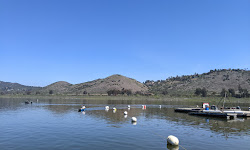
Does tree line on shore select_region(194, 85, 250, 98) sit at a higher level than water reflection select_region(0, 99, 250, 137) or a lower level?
higher

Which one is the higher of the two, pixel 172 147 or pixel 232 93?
pixel 232 93

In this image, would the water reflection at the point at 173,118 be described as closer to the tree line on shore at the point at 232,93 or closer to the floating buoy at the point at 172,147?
the floating buoy at the point at 172,147

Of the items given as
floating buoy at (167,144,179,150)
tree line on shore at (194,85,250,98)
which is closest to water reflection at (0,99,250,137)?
floating buoy at (167,144,179,150)

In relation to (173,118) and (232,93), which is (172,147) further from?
(232,93)

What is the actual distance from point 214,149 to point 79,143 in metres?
13.6

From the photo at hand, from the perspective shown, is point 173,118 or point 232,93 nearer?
point 173,118

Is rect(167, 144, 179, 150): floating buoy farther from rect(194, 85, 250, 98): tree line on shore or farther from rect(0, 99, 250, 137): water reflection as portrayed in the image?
rect(194, 85, 250, 98): tree line on shore

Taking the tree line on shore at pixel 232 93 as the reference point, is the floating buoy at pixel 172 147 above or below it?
below

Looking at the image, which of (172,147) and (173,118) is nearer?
(172,147)

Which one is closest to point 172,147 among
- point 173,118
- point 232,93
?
point 173,118

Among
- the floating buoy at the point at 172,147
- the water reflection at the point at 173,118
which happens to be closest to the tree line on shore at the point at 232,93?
the water reflection at the point at 173,118

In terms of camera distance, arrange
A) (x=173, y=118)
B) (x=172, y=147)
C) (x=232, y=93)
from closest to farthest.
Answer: (x=172, y=147)
(x=173, y=118)
(x=232, y=93)

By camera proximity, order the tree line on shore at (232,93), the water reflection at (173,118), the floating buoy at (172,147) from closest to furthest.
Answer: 1. the floating buoy at (172,147)
2. the water reflection at (173,118)
3. the tree line on shore at (232,93)

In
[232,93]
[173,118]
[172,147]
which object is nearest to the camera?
[172,147]
